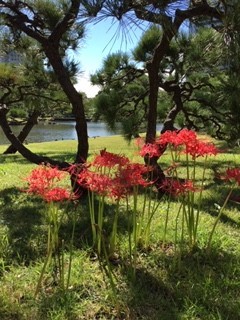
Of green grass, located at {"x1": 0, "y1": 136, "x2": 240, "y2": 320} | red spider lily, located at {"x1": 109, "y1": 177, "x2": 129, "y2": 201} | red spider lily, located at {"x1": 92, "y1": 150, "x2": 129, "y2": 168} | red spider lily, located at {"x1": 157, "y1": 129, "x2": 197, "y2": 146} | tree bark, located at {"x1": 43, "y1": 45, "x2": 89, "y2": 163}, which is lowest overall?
green grass, located at {"x1": 0, "y1": 136, "x2": 240, "y2": 320}

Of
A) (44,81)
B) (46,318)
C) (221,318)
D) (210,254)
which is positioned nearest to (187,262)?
(210,254)

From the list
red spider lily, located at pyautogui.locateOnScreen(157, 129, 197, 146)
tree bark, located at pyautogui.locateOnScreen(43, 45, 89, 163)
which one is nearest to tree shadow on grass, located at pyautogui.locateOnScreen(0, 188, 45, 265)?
tree bark, located at pyautogui.locateOnScreen(43, 45, 89, 163)

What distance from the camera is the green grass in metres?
1.78

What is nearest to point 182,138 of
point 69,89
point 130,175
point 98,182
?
point 130,175

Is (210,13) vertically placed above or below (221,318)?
above

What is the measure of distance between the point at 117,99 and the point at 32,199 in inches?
76.0

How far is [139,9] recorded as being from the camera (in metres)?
2.35

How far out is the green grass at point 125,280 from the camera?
5.83 ft

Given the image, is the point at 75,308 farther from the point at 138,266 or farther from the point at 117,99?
the point at 117,99

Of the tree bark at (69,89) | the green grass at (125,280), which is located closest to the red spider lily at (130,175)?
the green grass at (125,280)

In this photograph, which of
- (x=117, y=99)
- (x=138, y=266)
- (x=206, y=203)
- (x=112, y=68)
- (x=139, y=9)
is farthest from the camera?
(x=112, y=68)

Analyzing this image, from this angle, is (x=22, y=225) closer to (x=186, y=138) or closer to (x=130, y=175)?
(x=130, y=175)

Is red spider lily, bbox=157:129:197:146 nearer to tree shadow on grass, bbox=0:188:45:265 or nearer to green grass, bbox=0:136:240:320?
green grass, bbox=0:136:240:320

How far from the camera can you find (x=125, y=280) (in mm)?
2029
